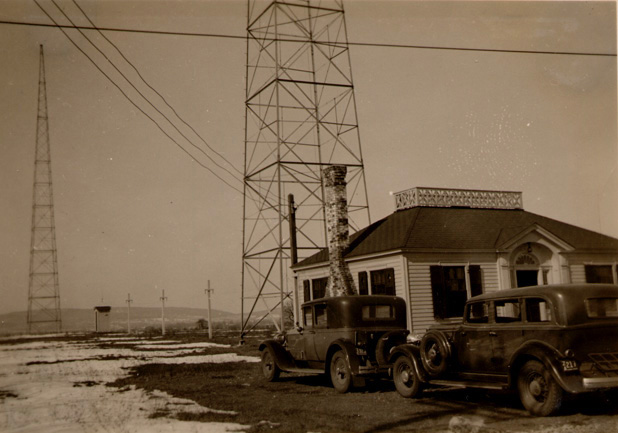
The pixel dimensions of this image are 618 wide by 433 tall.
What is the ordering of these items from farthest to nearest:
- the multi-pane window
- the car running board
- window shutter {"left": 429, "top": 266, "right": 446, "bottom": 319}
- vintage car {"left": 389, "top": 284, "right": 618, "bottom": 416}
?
the multi-pane window → window shutter {"left": 429, "top": 266, "right": 446, "bottom": 319} → the car running board → vintage car {"left": 389, "top": 284, "right": 618, "bottom": 416}

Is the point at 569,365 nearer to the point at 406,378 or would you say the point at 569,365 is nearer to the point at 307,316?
the point at 406,378

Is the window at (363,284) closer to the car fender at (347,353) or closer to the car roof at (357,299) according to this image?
the car roof at (357,299)

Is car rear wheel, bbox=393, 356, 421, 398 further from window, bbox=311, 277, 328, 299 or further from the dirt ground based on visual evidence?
window, bbox=311, 277, 328, 299

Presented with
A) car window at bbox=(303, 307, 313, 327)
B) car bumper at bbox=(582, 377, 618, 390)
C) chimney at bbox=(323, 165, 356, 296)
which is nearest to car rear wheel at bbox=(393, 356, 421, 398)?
car window at bbox=(303, 307, 313, 327)

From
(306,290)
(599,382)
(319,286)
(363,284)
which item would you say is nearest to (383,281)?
(363,284)

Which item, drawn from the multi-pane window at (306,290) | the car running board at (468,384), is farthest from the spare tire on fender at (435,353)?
the multi-pane window at (306,290)

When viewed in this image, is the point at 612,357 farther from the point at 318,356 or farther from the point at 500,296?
the point at 318,356

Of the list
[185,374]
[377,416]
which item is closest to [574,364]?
[377,416]

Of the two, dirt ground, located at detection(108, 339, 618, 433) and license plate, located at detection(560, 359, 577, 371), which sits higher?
license plate, located at detection(560, 359, 577, 371)

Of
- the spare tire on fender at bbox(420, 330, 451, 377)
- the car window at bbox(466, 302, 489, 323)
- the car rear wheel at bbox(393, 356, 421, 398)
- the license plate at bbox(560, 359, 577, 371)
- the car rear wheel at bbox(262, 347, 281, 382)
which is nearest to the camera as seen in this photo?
the license plate at bbox(560, 359, 577, 371)
